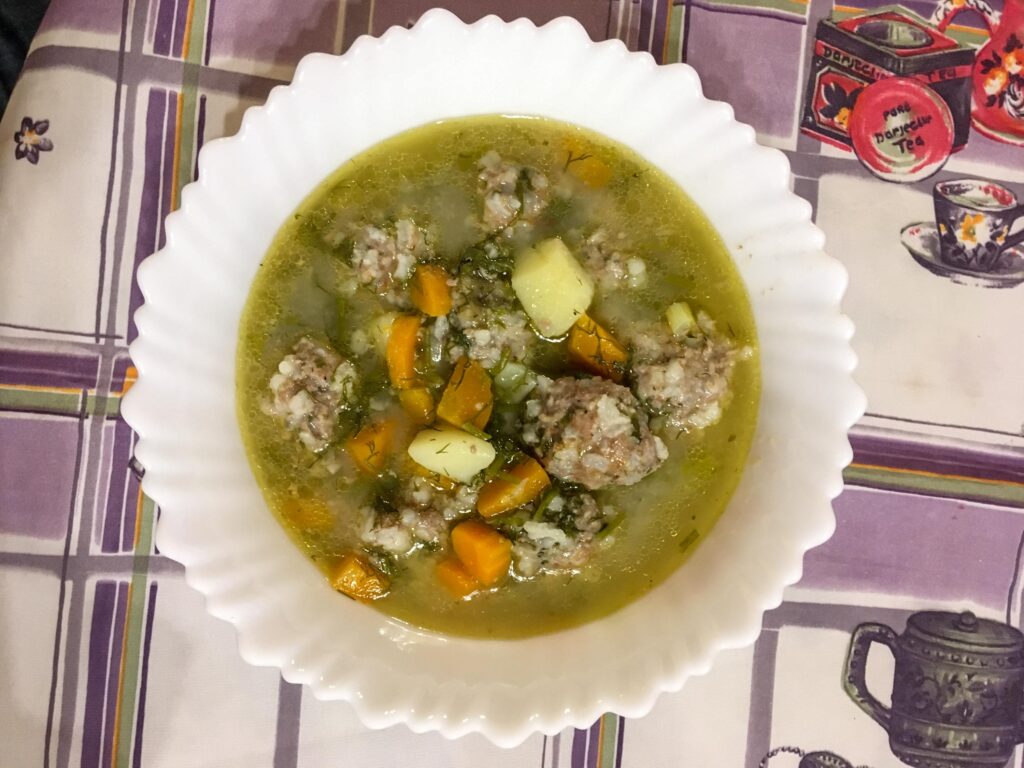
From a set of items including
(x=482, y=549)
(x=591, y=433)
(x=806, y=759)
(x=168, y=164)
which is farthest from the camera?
Answer: (x=806, y=759)

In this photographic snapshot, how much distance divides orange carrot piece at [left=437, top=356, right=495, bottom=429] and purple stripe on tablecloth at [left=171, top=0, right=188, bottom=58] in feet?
5.42

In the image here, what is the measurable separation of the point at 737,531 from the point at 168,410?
2031 millimetres

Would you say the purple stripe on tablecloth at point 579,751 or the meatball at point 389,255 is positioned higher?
the meatball at point 389,255

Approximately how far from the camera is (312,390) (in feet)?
9.34

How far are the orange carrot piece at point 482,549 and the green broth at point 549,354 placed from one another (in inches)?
3.8

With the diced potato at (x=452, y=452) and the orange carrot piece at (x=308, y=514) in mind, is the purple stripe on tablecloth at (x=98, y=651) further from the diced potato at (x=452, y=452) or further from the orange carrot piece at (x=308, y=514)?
the diced potato at (x=452, y=452)

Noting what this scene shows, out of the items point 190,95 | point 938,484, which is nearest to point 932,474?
point 938,484

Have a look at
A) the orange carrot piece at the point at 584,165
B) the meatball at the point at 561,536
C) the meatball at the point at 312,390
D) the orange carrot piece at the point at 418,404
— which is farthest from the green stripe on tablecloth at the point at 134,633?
the orange carrot piece at the point at 584,165

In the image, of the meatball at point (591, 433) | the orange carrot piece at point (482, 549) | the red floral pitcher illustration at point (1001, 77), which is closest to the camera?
the meatball at point (591, 433)

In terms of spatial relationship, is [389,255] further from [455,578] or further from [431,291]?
[455,578]

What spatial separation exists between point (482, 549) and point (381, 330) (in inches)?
35.0

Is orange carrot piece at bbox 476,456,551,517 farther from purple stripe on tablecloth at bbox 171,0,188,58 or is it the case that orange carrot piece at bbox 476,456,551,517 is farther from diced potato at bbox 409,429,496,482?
purple stripe on tablecloth at bbox 171,0,188,58

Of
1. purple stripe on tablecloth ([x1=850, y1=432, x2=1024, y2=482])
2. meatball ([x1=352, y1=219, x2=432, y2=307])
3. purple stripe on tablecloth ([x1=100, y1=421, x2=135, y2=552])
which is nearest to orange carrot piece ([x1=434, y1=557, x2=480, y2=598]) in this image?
meatball ([x1=352, y1=219, x2=432, y2=307])

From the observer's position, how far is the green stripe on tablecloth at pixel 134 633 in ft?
9.88
